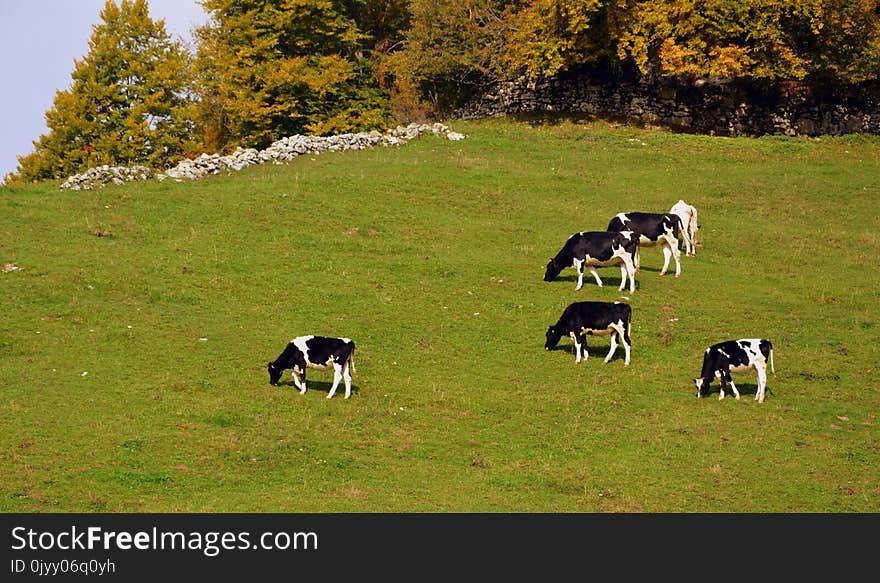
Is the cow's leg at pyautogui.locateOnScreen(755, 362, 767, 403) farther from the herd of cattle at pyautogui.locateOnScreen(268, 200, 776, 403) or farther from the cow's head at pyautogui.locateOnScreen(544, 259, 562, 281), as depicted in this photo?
the cow's head at pyautogui.locateOnScreen(544, 259, 562, 281)

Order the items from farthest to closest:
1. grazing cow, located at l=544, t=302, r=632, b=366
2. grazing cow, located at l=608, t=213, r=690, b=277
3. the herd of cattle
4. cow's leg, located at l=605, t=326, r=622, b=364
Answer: grazing cow, located at l=608, t=213, r=690, b=277
cow's leg, located at l=605, t=326, r=622, b=364
grazing cow, located at l=544, t=302, r=632, b=366
the herd of cattle

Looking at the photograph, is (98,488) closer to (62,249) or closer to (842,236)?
(62,249)

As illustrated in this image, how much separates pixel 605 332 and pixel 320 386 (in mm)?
7026

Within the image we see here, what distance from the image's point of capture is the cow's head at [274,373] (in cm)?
2711

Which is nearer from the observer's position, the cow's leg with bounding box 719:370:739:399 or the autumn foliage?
the cow's leg with bounding box 719:370:739:399

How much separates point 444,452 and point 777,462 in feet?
21.3

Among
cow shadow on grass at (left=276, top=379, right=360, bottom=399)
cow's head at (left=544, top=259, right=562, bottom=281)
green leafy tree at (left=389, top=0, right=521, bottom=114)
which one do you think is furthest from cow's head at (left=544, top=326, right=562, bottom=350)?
green leafy tree at (left=389, top=0, right=521, bottom=114)

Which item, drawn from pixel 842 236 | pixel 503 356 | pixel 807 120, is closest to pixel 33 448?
pixel 503 356

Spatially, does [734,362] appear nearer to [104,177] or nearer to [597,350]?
[597,350]

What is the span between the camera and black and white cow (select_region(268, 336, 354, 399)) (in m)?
26.6

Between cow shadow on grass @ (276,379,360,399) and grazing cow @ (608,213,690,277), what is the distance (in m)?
12.7

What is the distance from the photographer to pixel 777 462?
23719mm

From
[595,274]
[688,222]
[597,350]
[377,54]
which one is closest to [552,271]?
[595,274]

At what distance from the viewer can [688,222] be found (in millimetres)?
40469
